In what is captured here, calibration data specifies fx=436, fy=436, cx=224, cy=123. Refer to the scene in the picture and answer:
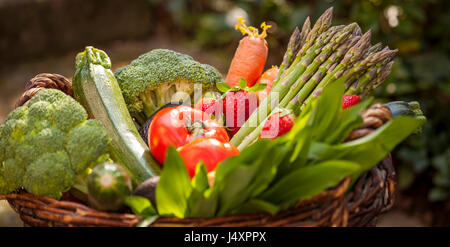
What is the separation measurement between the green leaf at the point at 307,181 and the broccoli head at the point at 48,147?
0.59 metres

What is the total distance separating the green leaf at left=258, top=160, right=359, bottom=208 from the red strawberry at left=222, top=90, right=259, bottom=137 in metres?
0.62

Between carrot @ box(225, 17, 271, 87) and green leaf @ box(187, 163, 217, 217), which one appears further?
carrot @ box(225, 17, 271, 87)

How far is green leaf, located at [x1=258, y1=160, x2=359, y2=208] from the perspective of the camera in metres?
1.06

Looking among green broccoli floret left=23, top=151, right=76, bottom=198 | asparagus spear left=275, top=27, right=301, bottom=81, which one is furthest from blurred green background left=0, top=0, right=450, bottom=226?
green broccoli floret left=23, top=151, right=76, bottom=198

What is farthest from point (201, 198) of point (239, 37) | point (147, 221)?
point (239, 37)

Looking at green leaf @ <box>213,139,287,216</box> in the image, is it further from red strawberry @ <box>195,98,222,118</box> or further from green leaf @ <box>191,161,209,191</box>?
red strawberry @ <box>195,98,222,118</box>

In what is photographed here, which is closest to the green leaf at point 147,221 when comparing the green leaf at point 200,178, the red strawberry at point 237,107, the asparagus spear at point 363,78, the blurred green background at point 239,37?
the green leaf at point 200,178

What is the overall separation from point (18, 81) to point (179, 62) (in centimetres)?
324

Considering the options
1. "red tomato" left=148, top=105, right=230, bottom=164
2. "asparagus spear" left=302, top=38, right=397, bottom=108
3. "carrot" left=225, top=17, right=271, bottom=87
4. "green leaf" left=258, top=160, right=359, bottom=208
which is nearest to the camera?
"green leaf" left=258, top=160, right=359, bottom=208

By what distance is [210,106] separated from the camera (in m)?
1.78

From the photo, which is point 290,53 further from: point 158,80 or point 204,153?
point 204,153

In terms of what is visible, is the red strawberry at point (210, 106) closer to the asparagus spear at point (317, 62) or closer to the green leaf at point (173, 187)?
the asparagus spear at point (317, 62)

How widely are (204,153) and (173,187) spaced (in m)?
0.25
